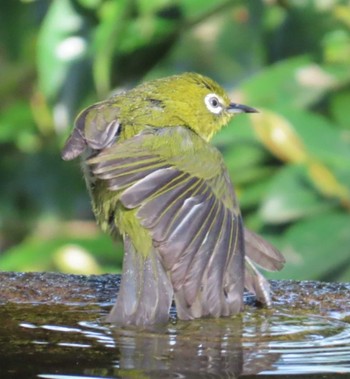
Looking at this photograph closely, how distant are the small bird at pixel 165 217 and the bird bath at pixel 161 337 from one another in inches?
3.5

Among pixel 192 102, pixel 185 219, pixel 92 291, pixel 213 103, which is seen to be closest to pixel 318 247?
pixel 213 103

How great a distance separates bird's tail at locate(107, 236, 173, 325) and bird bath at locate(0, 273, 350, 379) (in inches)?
2.3

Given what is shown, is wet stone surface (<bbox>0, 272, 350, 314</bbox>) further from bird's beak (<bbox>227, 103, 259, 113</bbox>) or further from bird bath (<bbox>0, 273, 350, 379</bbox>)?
bird's beak (<bbox>227, 103, 259, 113</bbox>)

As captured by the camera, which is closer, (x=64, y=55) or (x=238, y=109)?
(x=238, y=109)

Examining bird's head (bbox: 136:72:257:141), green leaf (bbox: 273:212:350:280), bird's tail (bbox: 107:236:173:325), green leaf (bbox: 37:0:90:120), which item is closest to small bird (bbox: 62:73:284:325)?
bird's tail (bbox: 107:236:173:325)

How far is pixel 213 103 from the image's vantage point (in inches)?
192

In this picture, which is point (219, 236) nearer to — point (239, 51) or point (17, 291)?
point (17, 291)

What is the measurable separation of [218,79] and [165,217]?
11.6 feet

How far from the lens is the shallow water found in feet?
8.85

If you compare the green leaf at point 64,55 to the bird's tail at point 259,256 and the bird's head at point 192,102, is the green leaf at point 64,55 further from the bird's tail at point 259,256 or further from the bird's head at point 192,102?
the bird's tail at point 259,256

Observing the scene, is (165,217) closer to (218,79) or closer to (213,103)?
(213,103)

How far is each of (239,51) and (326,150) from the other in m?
1.58

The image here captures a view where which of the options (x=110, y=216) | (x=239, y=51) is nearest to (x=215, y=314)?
(x=110, y=216)

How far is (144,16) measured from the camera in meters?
6.13
